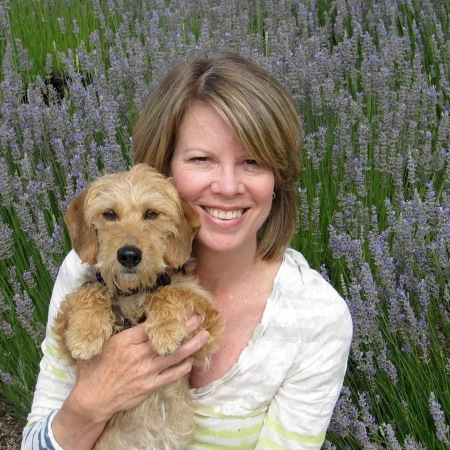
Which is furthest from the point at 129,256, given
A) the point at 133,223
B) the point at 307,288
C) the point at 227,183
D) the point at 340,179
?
the point at 340,179

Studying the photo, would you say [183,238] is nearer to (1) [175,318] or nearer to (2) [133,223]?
(2) [133,223]

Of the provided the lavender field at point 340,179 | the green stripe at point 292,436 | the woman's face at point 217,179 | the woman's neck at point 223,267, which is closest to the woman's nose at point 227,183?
the woman's face at point 217,179

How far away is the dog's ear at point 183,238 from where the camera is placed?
7.88ft

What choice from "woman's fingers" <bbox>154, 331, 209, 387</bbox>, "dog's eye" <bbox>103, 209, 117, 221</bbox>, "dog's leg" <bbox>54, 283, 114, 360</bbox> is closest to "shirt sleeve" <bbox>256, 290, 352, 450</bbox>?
"woman's fingers" <bbox>154, 331, 209, 387</bbox>

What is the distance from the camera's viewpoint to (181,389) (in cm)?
252

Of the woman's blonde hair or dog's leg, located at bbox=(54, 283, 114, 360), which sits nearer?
dog's leg, located at bbox=(54, 283, 114, 360)

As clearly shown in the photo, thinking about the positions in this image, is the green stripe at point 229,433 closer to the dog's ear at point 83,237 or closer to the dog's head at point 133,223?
the dog's head at point 133,223

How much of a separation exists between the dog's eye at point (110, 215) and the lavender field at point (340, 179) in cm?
97

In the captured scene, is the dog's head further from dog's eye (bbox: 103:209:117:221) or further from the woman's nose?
the woman's nose

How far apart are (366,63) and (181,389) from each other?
2.39 metres

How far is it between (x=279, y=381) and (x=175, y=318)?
50 centimetres

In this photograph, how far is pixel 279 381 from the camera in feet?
8.43

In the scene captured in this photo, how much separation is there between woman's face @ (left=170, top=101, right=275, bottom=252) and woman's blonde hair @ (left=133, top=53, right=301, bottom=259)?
1.7 inches

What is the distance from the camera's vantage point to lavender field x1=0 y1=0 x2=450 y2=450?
9.63 ft
